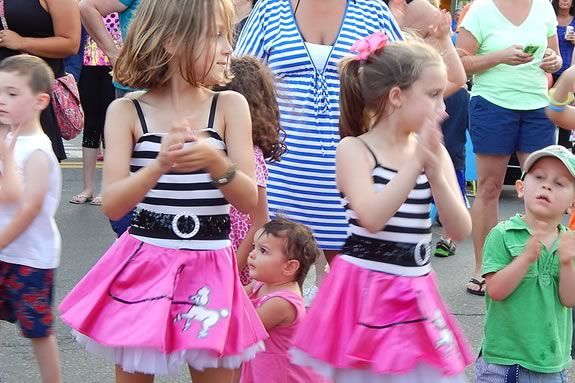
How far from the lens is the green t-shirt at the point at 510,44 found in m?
5.82

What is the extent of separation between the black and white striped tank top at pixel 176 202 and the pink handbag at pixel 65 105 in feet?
7.78

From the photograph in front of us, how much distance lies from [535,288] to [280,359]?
967 mm

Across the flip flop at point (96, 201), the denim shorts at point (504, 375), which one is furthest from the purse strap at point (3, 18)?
the flip flop at point (96, 201)

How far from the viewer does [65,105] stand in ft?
17.4

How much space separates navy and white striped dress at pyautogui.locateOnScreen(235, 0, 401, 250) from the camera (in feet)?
13.4

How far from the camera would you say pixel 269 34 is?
4.18 m

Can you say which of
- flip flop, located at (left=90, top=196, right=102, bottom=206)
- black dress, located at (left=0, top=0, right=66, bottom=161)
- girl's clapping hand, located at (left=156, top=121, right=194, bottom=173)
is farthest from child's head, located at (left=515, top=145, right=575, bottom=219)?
flip flop, located at (left=90, top=196, right=102, bottom=206)

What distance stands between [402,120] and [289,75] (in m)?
1.15

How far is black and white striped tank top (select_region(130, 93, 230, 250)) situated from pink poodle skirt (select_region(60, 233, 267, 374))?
39 millimetres

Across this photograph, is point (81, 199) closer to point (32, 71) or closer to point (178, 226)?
point (32, 71)

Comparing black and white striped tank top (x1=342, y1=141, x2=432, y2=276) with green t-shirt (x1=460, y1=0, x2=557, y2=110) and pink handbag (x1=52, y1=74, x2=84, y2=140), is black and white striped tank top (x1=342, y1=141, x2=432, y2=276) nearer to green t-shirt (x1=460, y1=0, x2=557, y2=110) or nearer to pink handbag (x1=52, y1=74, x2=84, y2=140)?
pink handbag (x1=52, y1=74, x2=84, y2=140)

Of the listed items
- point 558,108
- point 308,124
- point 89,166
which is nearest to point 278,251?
point 308,124

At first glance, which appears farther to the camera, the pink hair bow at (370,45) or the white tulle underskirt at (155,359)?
the pink hair bow at (370,45)

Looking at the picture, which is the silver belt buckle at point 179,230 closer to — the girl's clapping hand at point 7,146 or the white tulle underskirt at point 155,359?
the white tulle underskirt at point 155,359
